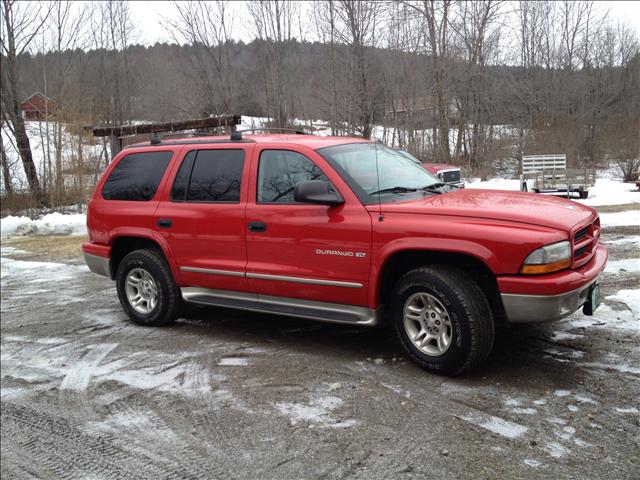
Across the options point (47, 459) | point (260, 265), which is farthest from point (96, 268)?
point (47, 459)

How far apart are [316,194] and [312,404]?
5.04 feet

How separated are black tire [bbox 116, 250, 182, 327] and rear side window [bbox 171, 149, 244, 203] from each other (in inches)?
27.1

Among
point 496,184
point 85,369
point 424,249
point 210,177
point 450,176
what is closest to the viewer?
point 424,249

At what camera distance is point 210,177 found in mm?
5266

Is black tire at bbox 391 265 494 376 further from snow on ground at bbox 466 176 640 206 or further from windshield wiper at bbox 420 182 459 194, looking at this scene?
snow on ground at bbox 466 176 640 206

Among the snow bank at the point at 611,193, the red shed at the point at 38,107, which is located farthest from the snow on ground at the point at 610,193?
the red shed at the point at 38,107

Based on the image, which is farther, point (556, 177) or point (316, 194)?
point (556, 177)

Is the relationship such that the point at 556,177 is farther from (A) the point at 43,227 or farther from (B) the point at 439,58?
(A) the point at 43,227

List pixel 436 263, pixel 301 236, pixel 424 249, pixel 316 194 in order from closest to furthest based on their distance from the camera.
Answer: pixel 424 249 → pixel 436 263 → pixel 316 194 → pixel 301 236

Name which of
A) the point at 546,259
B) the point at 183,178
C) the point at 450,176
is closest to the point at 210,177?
the point at 183,178

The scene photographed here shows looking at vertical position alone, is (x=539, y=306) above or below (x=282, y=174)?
below

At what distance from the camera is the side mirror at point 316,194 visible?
4273mm

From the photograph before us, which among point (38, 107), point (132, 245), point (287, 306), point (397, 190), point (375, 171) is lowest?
point (287, 306)

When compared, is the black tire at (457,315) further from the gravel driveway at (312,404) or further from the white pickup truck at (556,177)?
the white pickup truck at (556,177)
